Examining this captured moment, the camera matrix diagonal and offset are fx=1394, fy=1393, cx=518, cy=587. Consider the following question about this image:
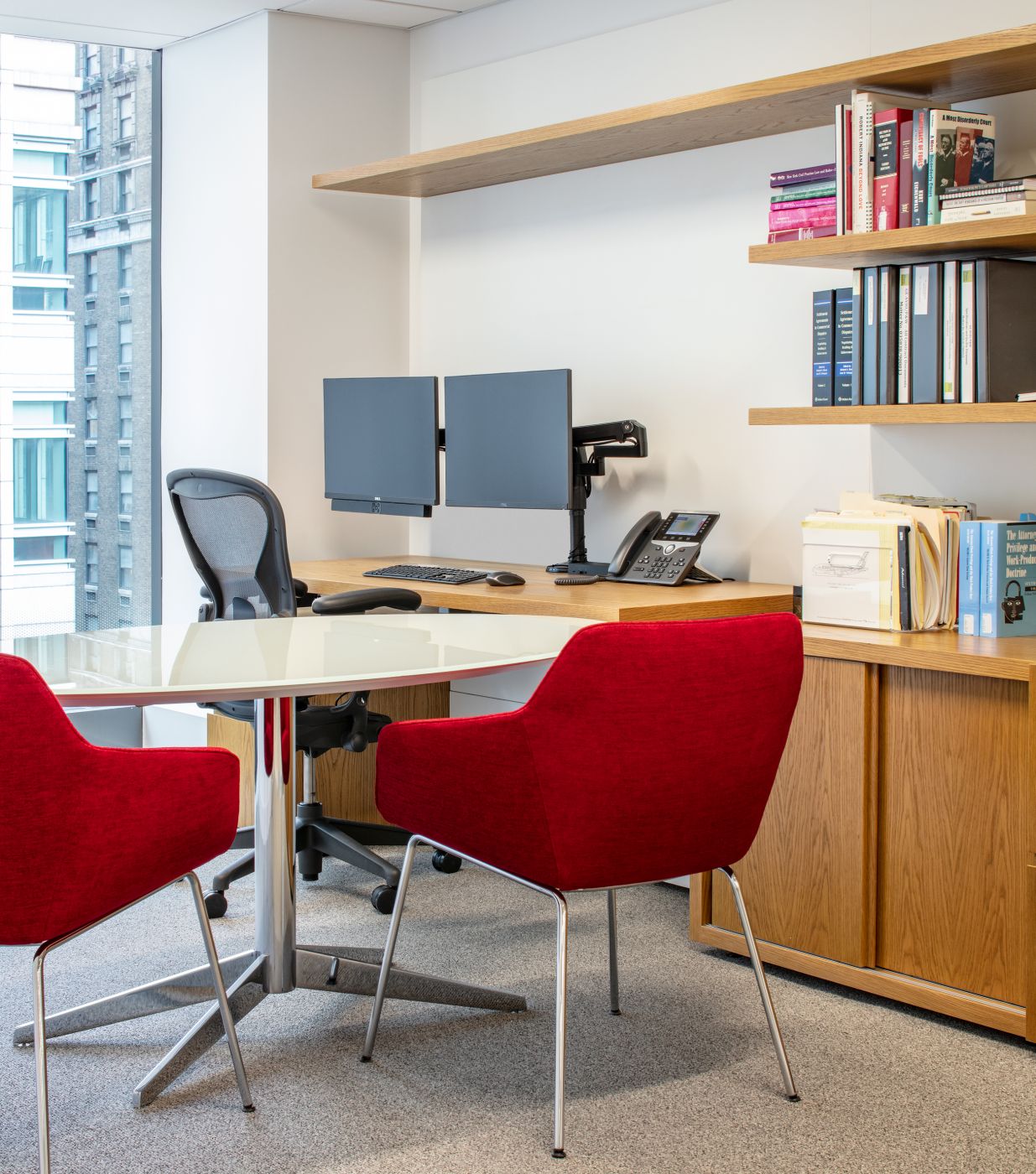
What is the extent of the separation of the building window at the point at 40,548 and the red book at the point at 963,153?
10.6ft

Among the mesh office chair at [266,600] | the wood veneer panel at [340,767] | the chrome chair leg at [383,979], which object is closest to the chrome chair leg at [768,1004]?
the chrome chair leg at [383,979]

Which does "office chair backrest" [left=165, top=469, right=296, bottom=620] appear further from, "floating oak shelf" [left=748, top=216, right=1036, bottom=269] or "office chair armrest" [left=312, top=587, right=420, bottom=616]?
"floating oak shelf" [left=748, top=216, right=1036, bottom=269]

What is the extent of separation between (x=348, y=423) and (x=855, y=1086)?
8.75 ft

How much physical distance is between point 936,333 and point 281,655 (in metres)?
1.57

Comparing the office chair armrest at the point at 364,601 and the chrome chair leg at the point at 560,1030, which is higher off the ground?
the office chair armrest at the point at 364,601

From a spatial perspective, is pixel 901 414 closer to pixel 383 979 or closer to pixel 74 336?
pixel 383 979

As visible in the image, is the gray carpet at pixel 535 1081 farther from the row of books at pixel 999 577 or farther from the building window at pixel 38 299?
the building window at pixel 38 299

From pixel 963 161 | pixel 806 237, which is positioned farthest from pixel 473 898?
pixel 963 161

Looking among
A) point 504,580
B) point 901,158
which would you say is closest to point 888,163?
point 901,158

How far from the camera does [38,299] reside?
4.75 meters

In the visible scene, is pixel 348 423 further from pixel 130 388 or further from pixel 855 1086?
pixel 855 1086

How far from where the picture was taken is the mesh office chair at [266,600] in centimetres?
337

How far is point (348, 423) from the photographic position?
445 cm

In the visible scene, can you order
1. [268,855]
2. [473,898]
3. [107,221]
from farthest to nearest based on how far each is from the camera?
[107,221]
[473,898]
[268,855]
